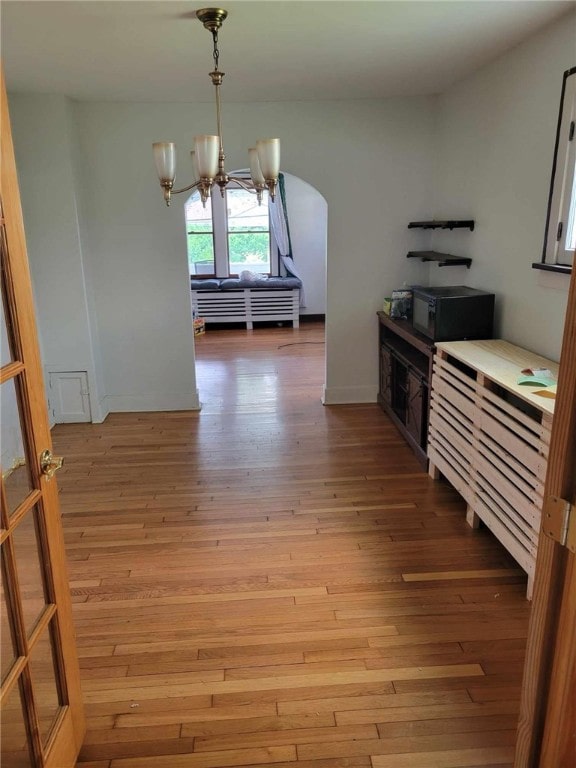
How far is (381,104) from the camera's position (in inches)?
172

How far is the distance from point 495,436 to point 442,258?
77.8 inches

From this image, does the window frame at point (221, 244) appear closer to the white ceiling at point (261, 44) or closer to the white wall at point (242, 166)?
the white wall at point (242, 166)

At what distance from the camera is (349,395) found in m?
4.99

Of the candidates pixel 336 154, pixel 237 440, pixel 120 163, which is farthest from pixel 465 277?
pixel 120 163

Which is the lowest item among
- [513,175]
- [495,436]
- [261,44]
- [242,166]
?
[495,436]

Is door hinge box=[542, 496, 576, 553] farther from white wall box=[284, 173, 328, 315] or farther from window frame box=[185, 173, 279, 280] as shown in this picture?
window frame box=[185, 173, 279, 280]

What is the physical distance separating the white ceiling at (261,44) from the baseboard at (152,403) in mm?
2444

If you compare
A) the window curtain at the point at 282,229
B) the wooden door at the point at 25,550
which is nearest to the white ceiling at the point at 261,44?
the wooden door at the point at 25,550

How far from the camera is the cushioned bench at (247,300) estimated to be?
27.8ft

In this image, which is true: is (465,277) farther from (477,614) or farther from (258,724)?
(258,724)

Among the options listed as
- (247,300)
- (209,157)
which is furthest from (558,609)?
(247,300)

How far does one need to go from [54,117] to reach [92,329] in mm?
1636

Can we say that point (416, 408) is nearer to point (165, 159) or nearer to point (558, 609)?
point (165, 159)

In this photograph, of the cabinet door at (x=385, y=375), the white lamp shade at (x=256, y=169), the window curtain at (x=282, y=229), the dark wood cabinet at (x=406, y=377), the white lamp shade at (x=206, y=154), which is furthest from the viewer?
the window curtain at (x=282, y=229)
